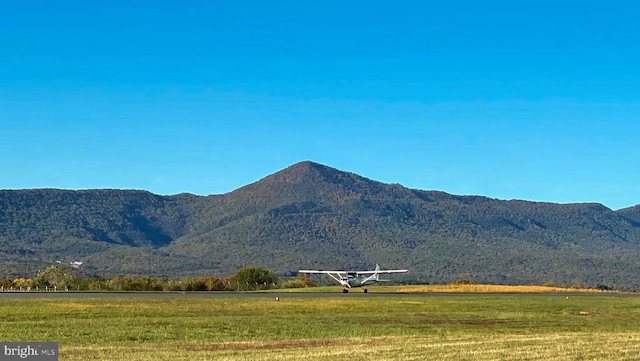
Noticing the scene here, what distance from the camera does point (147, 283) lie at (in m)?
94.4

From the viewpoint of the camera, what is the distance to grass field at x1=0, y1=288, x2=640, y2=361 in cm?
2828

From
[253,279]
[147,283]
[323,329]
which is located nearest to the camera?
[323,329]

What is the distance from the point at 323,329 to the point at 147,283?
58.1m

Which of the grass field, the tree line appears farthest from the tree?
the grass field

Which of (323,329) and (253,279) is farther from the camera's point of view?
(253,279)

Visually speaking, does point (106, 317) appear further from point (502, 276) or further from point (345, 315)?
point (502, 276)

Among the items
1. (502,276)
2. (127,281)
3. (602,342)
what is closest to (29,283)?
(127,281)

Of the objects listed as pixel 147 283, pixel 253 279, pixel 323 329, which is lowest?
pixel 323 329

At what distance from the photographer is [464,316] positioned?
48.7m

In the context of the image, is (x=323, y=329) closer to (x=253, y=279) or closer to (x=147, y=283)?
(x=147, y=283)

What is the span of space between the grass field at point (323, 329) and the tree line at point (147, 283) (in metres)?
32.1

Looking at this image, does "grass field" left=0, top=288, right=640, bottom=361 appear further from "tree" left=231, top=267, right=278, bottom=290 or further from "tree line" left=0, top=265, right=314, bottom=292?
"tree" left=231, top=267, right=278, bottom=290

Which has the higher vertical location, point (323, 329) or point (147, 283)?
point (147, 283)

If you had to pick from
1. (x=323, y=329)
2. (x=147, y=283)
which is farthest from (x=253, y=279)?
(x=323, y=329)
